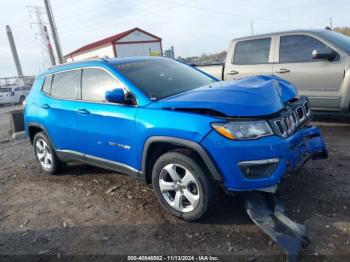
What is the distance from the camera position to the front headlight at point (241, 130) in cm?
322

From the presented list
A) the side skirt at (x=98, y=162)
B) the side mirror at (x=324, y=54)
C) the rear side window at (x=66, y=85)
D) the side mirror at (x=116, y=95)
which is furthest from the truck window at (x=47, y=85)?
the side mirror at (x=324, y=54)

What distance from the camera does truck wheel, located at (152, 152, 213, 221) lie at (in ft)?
11.3

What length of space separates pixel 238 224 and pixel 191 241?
524 millimetres

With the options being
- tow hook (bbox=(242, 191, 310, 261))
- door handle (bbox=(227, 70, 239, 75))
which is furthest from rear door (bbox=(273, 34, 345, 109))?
tow hook (bbox=(242, 191, 310, 261))

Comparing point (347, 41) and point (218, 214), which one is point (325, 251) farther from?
point (347, 41)

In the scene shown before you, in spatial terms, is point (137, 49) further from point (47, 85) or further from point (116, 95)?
point (116, 95)

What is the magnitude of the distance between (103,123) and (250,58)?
419 cm

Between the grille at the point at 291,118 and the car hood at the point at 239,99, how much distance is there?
0.09 meters

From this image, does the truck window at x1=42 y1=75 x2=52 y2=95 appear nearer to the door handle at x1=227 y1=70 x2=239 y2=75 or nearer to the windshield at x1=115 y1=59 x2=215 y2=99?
the windshield at x1=115 y1=59 x2=215 y2=99

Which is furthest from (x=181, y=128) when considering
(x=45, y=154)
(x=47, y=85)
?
(x=45, y=154)

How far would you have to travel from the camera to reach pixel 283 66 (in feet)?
22.4

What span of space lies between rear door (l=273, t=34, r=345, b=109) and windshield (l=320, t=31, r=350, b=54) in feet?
0.52

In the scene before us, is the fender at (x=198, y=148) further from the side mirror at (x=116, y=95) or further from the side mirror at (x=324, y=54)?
the side mirror at (x=324, y=54)

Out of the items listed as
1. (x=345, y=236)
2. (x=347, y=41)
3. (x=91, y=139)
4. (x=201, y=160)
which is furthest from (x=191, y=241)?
(x=347, y=41)
